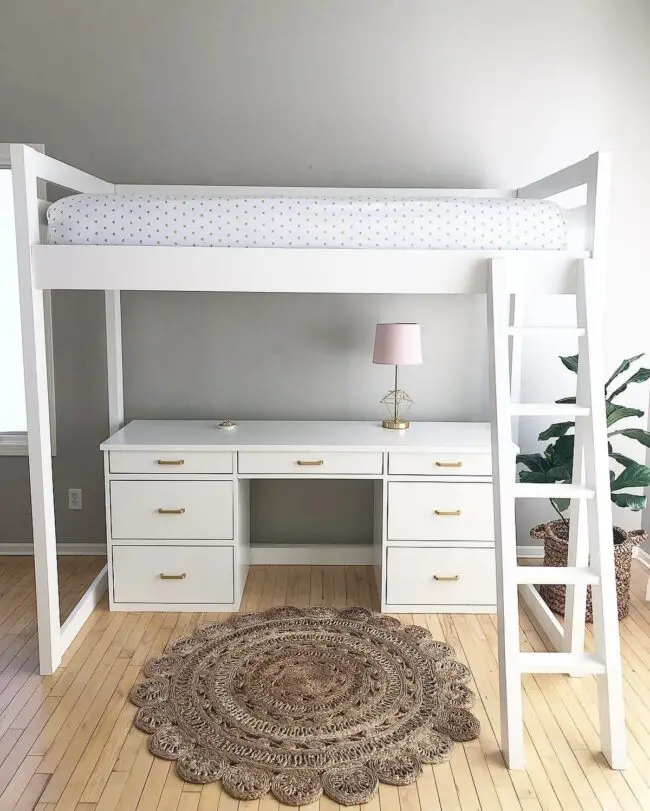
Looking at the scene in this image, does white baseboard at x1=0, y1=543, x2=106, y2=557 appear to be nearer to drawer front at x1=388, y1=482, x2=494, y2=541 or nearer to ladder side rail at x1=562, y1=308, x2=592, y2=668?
drawer front at x1=388, y1=482, x2=494, y2=541

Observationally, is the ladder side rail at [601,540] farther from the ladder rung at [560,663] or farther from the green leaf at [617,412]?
the green leaf at [617,412]

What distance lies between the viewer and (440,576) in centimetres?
322

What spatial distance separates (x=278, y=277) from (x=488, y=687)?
1571mm

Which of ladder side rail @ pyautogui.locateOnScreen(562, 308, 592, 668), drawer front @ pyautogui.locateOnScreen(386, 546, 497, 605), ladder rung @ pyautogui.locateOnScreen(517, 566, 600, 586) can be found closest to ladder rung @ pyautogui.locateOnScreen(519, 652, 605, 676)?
ladder rung @ pyautogui.locateOnScreen(517, 566, 600, 586)

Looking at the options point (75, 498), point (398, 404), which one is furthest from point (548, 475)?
point (75, 498)

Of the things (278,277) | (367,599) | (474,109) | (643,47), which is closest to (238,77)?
(474,109)

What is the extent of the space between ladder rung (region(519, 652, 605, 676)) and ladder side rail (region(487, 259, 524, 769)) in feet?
0.11

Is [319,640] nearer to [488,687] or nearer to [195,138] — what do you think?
[488,687]

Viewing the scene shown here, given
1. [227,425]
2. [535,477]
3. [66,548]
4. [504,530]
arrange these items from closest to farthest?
[504,530]
[535,477]
[227,425]
[66,548]

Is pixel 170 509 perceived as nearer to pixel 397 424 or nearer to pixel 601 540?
pixel 397 424

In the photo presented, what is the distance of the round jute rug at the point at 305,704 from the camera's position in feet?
7.25

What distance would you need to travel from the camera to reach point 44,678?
2.72 m

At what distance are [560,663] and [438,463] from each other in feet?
3.47

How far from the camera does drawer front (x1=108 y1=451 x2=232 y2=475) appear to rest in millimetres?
3177
